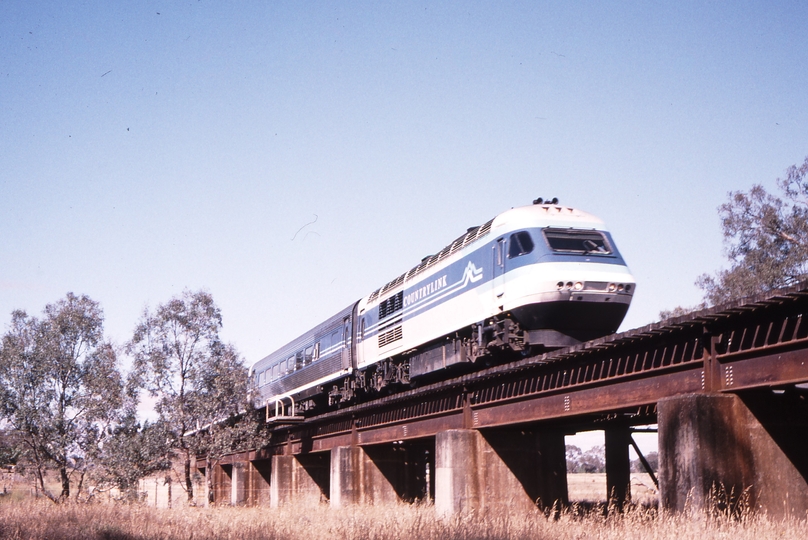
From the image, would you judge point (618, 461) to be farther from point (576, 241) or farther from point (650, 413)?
point (576, 241)

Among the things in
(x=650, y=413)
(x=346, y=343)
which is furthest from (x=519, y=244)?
(x=346, y=343)

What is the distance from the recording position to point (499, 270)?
19500mm

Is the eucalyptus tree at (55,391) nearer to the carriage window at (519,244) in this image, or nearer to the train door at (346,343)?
the train door at (346,343)

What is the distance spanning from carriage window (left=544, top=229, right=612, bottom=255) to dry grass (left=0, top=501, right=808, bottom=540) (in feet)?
20.1

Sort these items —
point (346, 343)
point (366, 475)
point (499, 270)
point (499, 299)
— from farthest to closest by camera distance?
point (346, 343) < point (366, 475) < point (499, 270) < point (499, 299)

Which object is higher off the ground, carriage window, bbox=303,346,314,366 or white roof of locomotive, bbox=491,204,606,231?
white roof of locomotive, bbox=491,204,606,231

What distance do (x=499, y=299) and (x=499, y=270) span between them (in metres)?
0.75

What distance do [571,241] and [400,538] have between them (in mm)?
8500

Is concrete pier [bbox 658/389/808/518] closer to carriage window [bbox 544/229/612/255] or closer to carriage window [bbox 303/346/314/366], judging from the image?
carriage window [bbox 544/229/612/255]

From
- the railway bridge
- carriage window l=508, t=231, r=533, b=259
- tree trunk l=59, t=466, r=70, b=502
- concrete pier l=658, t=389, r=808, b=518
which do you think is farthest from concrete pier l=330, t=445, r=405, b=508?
concrete pier l=658, t=389, r=808, b=518

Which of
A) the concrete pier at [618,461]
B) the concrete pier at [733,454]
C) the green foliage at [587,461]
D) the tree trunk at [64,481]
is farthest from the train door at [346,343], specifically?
the green foliage at [587,461]

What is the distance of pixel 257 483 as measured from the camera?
147 ft

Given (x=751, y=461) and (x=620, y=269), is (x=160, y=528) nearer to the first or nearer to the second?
(x=620, y=269)

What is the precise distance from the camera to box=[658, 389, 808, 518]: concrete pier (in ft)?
40.9
